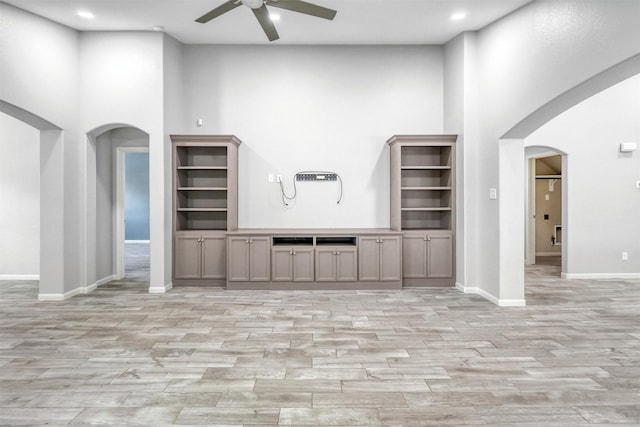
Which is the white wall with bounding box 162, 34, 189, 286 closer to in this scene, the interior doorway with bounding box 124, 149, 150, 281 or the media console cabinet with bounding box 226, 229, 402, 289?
the media console cabinet with bounding box 226, 229, 402, 289

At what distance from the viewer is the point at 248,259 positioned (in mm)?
5273

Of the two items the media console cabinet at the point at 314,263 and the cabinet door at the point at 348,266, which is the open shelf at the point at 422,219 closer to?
the media console cabinet at the point at 314,263

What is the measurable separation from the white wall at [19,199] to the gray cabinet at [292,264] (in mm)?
3942

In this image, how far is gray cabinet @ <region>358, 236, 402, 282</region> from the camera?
5254mm

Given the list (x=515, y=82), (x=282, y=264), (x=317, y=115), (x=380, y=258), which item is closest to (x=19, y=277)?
(x=282, y=264)

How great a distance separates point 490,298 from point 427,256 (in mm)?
1031

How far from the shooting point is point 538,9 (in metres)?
3.93

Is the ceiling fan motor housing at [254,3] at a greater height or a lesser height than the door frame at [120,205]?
greater

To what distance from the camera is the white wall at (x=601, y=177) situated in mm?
6016

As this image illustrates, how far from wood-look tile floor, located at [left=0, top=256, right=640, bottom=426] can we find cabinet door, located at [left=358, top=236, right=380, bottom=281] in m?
0.61

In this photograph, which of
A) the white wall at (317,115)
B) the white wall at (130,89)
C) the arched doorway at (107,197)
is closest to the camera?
the white wall at (130,89)

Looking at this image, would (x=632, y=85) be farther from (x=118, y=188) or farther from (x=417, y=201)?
(x=118, y=188)

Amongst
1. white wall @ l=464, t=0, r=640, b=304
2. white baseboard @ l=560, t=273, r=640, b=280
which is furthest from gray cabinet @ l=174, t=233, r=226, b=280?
white baseboard @ l=560, t=273, r=640, b=280

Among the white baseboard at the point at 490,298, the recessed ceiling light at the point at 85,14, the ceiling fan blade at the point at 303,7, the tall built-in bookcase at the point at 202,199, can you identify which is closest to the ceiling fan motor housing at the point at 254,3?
the ceiling fan blade at the point at 303,7
